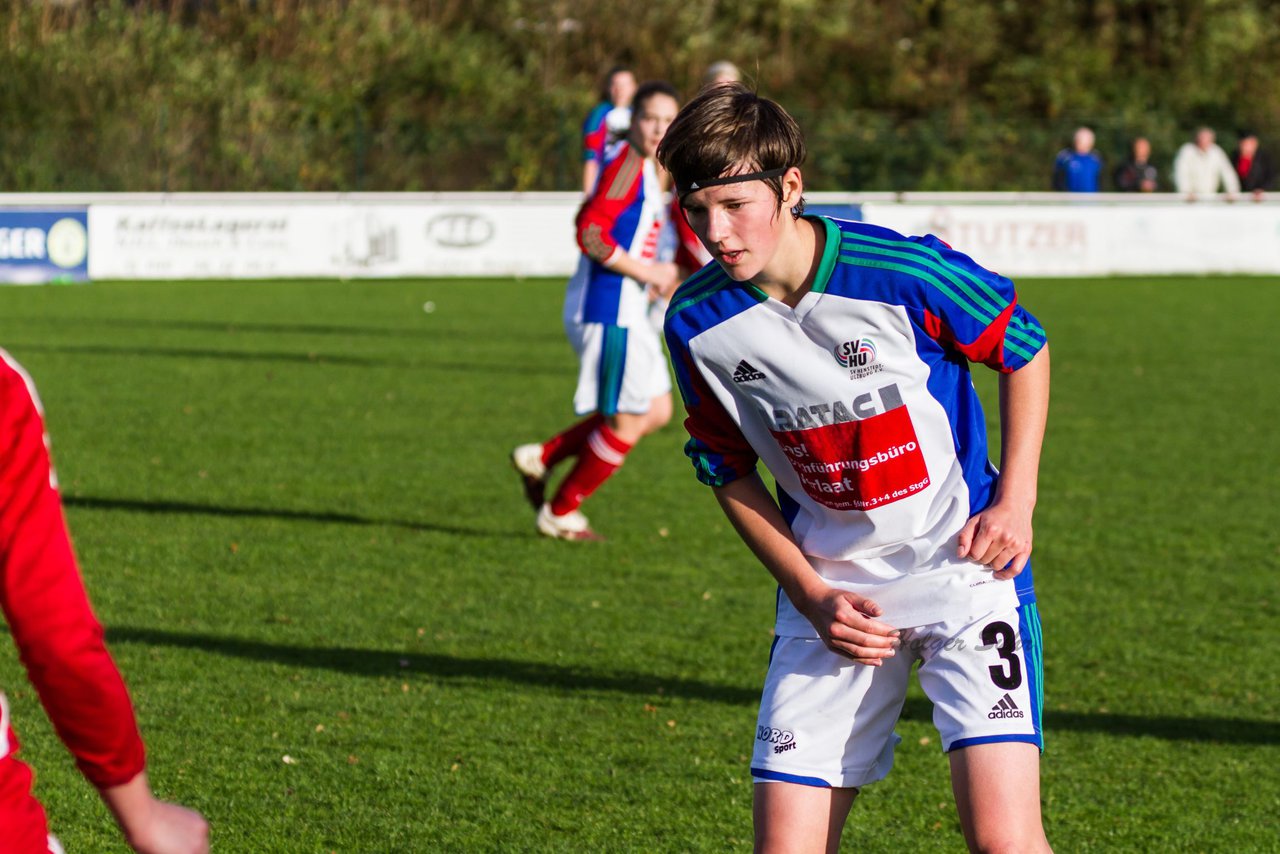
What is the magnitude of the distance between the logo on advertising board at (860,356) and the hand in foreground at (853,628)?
1.22 ft

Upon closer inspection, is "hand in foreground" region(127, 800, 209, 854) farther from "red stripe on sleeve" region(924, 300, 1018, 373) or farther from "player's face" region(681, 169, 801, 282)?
"red stripe on sleeve" region(924, 300, 1018, 373)

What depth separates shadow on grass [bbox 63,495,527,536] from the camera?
315 inches

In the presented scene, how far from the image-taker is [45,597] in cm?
178

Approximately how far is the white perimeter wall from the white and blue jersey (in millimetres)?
19140

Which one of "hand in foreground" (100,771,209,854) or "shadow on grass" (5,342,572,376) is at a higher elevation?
"hand in foreground" (100,771,209,854)

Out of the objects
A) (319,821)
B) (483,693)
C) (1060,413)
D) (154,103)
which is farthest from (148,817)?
(154,103)

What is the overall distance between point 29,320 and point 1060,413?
10273 millimetres

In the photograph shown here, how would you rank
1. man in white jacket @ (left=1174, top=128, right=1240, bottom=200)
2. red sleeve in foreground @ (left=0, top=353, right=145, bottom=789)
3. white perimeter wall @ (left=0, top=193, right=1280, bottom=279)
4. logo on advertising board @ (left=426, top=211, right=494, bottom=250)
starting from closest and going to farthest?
1. red sleeve in foreground @ (left=0, top=353, right=145, bottom=789)
2. white perimeter wall @ (left=0, top=193, right=1280, bottom=279)
3. logo on advertising board @ (left=426, top=211, right=494, bottom=250)
4. man in white jacket @ (left=1174, top=128, right=1240, bottom=200)

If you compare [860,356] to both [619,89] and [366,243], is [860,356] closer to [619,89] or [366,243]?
[619,89]

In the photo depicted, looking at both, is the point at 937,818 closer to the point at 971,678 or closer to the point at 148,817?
the point at 971,678

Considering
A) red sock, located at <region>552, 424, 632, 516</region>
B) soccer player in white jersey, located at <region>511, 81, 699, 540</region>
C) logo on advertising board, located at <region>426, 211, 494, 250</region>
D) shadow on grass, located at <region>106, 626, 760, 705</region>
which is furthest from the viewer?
logo on advertising board, located at <region>426, 211, 494, 250</region>

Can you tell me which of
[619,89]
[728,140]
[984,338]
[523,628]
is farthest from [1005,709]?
[619,89]

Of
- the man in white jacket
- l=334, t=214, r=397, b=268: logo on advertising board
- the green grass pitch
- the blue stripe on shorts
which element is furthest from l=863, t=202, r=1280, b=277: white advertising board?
the blue stripe on shorts

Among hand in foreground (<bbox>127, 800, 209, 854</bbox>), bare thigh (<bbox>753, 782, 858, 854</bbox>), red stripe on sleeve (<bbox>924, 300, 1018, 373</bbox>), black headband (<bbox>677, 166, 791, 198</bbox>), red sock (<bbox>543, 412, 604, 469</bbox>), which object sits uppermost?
black headband (<bbox>677, 166, 791, 198</bbox>)
